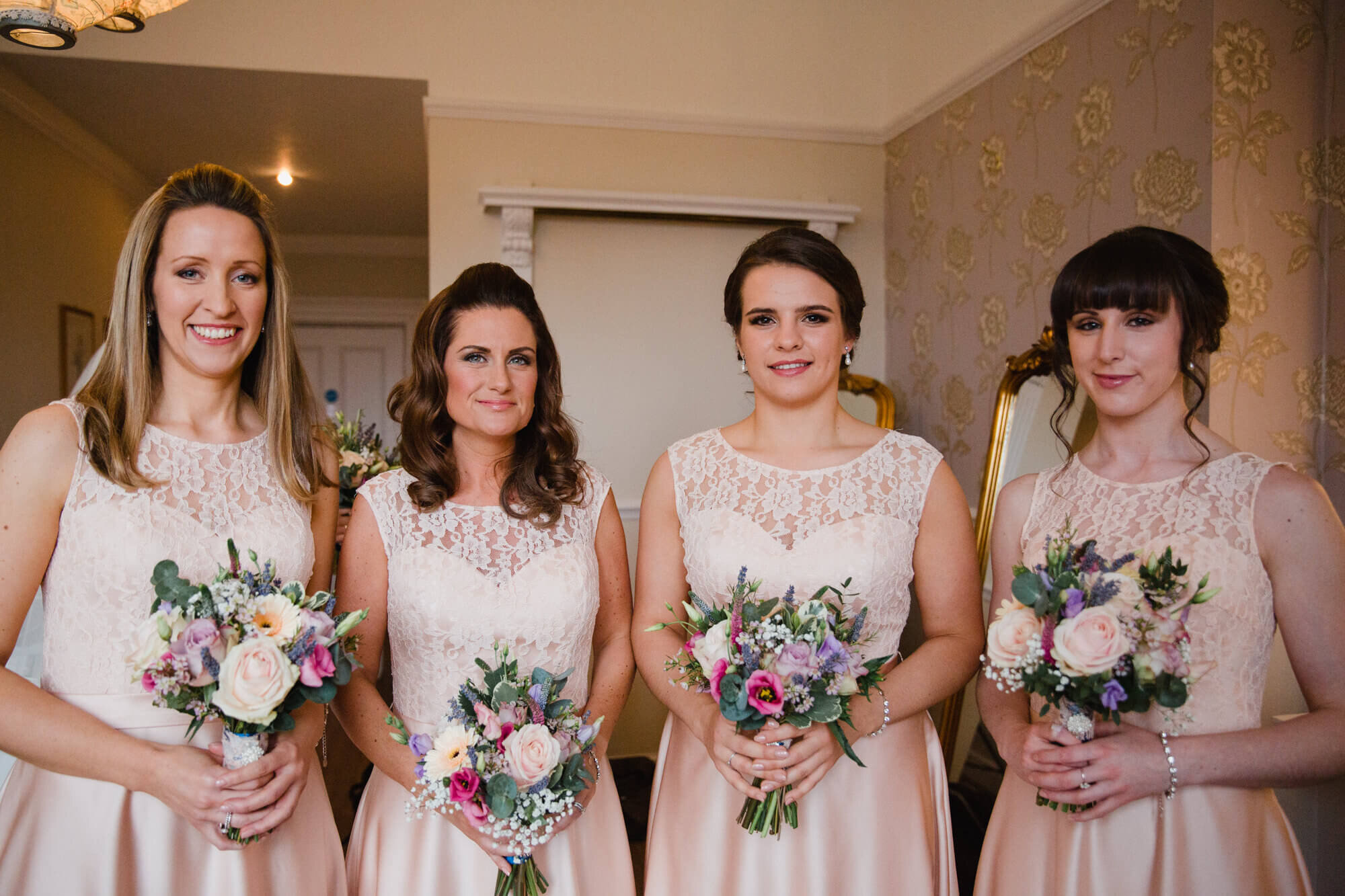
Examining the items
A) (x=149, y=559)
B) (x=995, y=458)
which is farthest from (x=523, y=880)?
A: (x=995, y=458)

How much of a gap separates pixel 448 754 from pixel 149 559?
71 centimetres

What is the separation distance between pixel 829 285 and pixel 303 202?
6746 mm

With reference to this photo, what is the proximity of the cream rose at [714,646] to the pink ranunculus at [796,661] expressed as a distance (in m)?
0.11

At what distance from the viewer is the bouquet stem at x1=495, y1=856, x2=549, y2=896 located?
1.70 meters

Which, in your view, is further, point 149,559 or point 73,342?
point 73,342

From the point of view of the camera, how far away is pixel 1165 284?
1.75 meters

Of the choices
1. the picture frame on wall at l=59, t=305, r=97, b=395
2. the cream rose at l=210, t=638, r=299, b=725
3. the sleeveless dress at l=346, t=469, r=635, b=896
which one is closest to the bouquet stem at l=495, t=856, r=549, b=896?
the sleeveless dress at l=346, t=469, r=635, b=896

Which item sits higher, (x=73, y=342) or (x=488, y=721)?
(x=73, y=342)

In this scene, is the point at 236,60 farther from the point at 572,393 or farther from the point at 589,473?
the point at 589,473

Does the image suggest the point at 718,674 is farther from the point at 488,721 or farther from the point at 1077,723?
the point at 1077,723

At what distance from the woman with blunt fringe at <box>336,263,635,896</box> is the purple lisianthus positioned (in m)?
1.00

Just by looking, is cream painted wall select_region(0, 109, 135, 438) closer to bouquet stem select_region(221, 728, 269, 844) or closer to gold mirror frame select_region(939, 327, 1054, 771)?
bouquet stem select_region(221, 728, 269, 844)

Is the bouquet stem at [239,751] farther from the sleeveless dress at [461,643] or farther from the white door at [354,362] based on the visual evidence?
the white door at [354,362]

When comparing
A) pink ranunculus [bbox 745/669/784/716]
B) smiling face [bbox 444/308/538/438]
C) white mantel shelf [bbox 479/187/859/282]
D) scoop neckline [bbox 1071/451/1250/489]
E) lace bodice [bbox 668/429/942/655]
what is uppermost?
white mantel shelf [bbox 479/187/859/282]
